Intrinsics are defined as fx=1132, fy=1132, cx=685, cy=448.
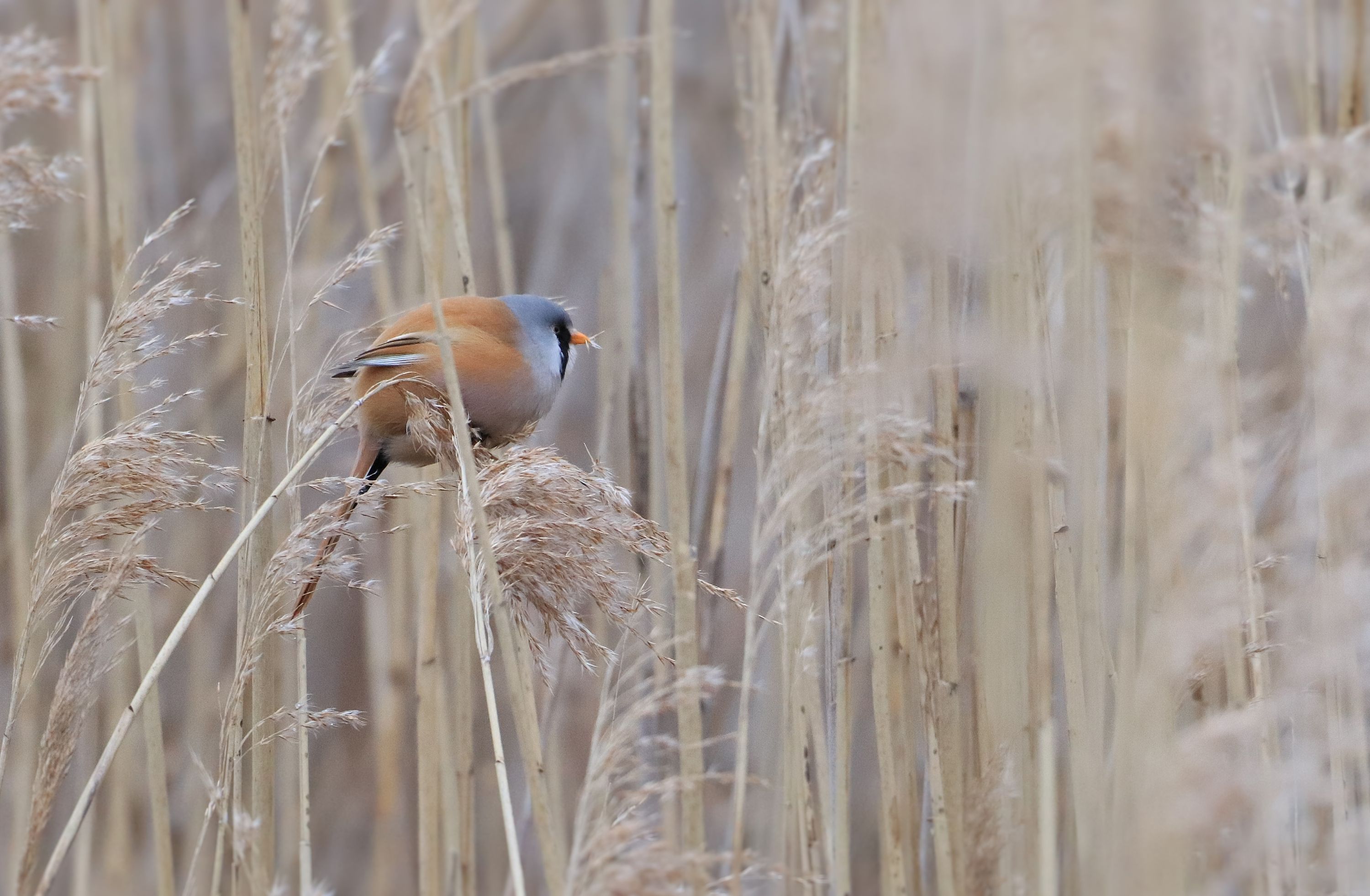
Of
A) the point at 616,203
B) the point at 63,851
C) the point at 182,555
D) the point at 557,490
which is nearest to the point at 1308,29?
the point at 616,203

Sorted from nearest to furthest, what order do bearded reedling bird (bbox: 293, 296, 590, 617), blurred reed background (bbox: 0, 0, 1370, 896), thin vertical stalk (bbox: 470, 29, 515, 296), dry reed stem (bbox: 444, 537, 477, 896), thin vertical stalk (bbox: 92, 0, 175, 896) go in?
blurred reed background (bbox: 0, 0, 1370, 896) < thin vertical stalk (bbox: 92, 0, 175, 896) < dry reed stem (bbox: 444, 537, 477, 896) < bearded reedling bird (bbox: 293, 296, 590, 617) < thin vertical stalk (bbox: 470, 29, 515, 296)

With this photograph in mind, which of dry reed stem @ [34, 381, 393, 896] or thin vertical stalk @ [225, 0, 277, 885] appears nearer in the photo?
dry reed stem @ [34, 381, 393, 896]

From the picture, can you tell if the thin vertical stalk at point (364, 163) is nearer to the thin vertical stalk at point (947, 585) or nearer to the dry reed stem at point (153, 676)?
the dry reed stem at point (153, 676)

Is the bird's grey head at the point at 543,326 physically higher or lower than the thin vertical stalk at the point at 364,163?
lower

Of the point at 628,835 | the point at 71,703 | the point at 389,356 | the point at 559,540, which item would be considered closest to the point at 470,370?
the point at 389,356

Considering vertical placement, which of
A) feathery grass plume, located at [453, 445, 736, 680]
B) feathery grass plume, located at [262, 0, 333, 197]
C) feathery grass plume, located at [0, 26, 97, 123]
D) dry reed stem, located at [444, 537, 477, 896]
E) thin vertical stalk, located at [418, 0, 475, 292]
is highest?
feathery grass plume, located at [0, 26, 97, 123]

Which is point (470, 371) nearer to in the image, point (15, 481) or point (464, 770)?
point (464, 770)

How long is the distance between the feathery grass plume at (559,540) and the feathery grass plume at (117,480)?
0.32 m

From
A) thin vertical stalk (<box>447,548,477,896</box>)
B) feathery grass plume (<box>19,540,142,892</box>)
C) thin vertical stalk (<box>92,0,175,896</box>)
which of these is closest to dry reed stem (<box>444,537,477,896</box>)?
thin vertical stalk (<box>447,548,477,896</box>)

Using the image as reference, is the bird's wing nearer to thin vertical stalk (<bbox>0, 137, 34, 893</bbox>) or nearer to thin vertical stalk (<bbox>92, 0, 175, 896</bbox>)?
thin vertical stalk (<bbox>92, 0, 175, 896</bbox>)

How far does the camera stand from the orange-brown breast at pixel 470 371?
61.0 inches

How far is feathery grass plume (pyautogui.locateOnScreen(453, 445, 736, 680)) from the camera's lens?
1200 mm

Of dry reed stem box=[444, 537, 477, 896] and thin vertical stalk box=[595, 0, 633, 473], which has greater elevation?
thin vertical stalk box=[595, 0, 633, 473]

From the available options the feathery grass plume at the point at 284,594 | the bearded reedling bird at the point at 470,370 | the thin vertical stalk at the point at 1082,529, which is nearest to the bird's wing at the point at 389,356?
the bearded reedling bird at the point at 470,370
